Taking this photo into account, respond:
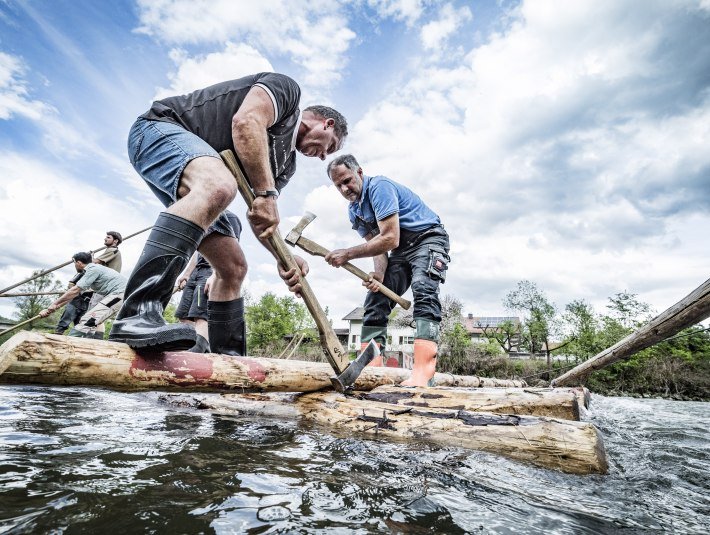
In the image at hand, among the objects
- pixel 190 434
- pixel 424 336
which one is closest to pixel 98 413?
pixel 190 434

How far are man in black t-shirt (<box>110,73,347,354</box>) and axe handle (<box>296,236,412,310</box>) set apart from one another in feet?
3.06

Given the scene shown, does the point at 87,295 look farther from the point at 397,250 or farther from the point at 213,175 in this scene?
the point at 213,175

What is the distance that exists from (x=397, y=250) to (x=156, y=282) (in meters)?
2.97

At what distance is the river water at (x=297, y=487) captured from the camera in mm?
910

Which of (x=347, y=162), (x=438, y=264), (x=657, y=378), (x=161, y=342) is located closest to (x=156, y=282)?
(x=161, y=342)

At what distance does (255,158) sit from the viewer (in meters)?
2.15

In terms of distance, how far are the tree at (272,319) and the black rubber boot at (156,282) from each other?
132 ft

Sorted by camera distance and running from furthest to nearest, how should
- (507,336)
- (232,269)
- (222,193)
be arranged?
(507,336), (232,269), (222,193)

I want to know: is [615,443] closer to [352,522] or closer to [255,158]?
[352,522]

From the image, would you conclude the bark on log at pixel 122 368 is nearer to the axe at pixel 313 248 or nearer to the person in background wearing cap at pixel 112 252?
the axe at pixel 313 248

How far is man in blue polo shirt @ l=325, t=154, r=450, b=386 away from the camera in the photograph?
346 cm

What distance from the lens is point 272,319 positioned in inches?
1721

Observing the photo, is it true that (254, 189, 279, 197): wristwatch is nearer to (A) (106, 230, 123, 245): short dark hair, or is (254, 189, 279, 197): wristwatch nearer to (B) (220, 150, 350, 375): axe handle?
(B) (220, 150, 350, 375): axe handle

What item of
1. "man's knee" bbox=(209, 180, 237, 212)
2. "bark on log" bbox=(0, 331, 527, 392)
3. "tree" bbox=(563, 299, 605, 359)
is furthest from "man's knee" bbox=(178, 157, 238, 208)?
"tree" bbox=(563, 299, 605, 359)
